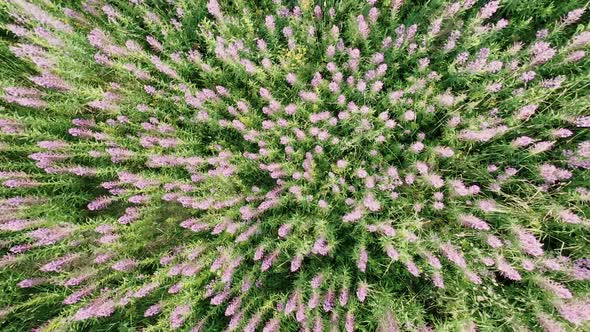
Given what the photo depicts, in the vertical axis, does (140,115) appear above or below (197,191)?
above

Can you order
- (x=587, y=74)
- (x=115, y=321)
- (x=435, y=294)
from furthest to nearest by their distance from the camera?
(x=115, y=321) < (x=435, y=294) < (x=587, y=74)

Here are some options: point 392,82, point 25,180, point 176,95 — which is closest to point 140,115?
point 176,95

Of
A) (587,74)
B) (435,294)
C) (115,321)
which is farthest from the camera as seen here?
(115,321)

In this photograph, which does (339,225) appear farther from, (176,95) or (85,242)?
(85,242)

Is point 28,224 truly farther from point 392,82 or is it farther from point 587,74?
point 587,74


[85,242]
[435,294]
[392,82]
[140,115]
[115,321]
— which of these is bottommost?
[435,294]

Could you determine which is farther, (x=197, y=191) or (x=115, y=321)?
(x=115, y=321)
